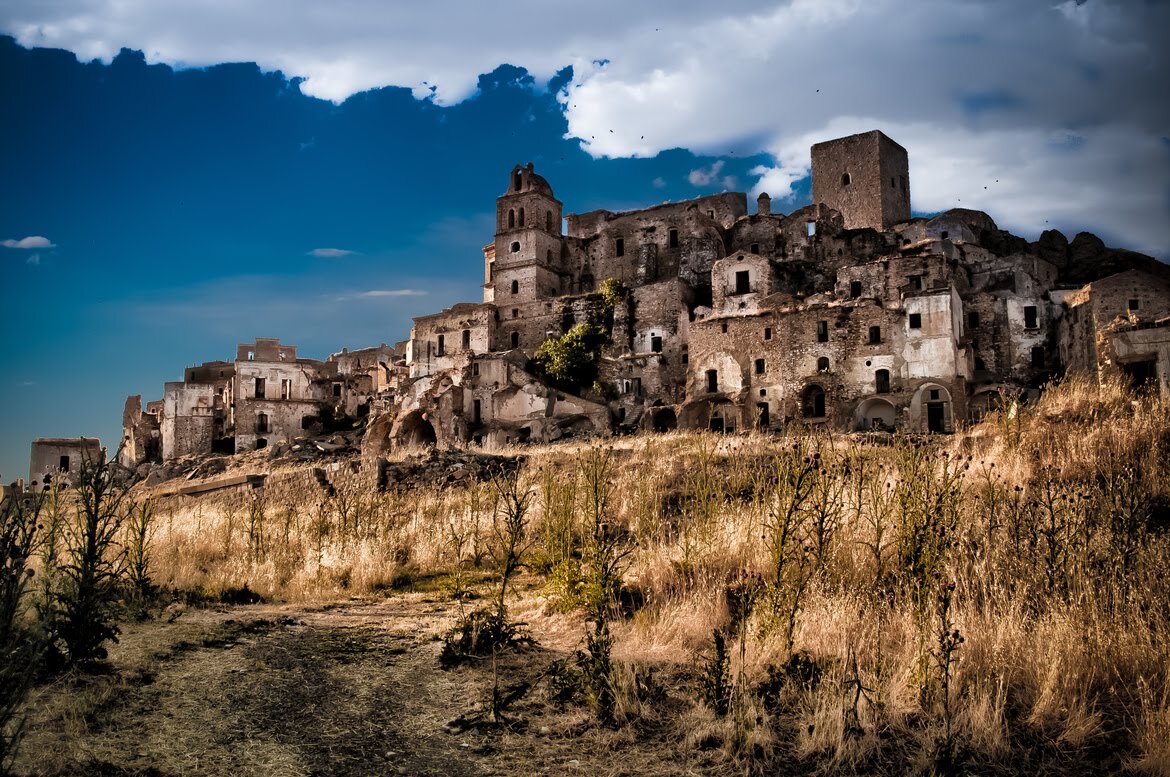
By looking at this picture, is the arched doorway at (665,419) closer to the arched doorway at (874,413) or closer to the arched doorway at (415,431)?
the arched doorway at (874,413)

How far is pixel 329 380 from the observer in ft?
179

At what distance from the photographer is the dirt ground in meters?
5.51

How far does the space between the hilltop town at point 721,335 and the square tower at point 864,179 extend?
15 cm

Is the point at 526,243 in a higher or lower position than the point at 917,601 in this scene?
higher

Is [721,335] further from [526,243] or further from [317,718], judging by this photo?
[317,718]

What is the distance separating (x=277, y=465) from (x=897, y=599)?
36245mm

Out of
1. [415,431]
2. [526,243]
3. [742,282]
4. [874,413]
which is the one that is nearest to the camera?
[874,413]

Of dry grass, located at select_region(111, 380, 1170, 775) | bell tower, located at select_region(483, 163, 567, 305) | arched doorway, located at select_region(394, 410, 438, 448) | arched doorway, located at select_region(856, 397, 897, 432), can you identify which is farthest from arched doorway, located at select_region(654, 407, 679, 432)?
dry grass, located at select_region(111, 380, 1170, 775)

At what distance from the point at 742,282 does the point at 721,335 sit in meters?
5.10

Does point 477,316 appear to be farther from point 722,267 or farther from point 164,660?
point 164,660

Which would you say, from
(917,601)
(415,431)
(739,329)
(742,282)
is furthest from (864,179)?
(917,601)

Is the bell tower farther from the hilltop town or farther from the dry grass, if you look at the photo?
the dry grass

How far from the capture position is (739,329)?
38906 mm

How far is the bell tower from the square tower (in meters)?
18.9
